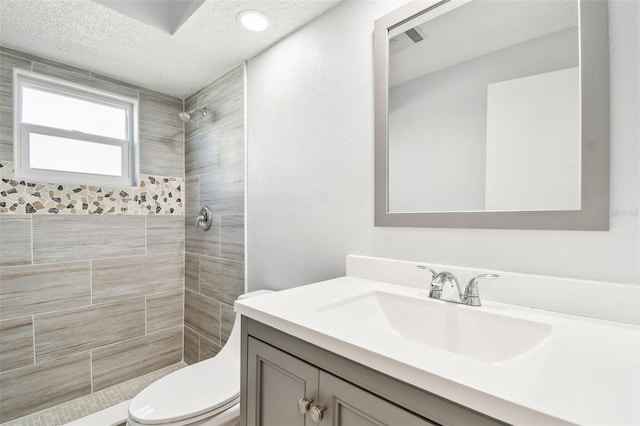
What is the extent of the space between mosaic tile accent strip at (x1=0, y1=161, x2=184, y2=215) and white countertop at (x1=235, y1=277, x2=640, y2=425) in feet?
5.99

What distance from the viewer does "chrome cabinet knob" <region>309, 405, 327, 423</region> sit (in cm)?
63

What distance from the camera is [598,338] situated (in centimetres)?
61

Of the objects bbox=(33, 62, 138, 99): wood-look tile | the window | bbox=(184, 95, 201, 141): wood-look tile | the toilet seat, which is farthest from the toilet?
bbox=(33, 62, 138, 99): wood-look tile

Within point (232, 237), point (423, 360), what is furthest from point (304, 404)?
point (232, 237)

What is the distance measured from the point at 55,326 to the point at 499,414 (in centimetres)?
238

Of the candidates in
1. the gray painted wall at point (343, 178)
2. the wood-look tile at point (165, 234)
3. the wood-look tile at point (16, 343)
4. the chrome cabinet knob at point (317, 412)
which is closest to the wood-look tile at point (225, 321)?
the gray painted wall at point (343, 178)

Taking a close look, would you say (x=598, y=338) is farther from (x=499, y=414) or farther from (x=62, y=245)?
(x=62, y=245)

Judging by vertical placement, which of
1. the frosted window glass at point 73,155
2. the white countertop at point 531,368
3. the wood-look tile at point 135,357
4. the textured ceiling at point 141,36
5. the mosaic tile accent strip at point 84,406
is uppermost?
the textured ceiling at point 141,36

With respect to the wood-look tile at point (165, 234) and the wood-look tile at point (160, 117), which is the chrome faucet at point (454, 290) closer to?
the wood-look tile at point (165, 234)

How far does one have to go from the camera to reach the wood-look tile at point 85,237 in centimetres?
177

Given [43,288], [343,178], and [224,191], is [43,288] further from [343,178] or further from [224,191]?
[343,178]

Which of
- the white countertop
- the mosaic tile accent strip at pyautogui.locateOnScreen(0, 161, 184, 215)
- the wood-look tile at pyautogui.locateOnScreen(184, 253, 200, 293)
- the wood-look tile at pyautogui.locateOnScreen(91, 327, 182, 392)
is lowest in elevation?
the wood-look tile at pyautogui.locateOnScreen(91, 327, 182, 392)

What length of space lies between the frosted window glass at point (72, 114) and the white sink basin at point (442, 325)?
2.20 meters

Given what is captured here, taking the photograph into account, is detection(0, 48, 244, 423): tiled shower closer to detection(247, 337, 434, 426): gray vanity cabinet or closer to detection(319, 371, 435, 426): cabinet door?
detection(247, 337, 434, 426): gray vanity cabinet
